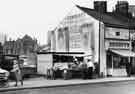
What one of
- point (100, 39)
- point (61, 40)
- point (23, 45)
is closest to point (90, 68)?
point (100, 39)

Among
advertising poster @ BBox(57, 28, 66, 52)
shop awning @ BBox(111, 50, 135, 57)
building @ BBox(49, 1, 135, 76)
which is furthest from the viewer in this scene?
advertising poster @ BBox(57, 28, 66, 52)

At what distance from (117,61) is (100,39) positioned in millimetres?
3425

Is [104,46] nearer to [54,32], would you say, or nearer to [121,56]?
[121,56]

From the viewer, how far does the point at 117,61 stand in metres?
25.0

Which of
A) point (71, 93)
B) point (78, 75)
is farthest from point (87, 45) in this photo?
point (71, 93)

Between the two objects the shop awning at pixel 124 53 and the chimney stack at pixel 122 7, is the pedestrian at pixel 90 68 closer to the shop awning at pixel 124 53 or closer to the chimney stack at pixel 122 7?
the shop awning at pixel 124 53

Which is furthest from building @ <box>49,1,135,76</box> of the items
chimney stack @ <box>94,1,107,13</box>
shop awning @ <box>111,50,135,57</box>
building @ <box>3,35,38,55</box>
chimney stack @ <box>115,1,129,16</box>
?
building @ <box>3,35,38,55</box>

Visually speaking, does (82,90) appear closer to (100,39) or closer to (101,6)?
(100,39)

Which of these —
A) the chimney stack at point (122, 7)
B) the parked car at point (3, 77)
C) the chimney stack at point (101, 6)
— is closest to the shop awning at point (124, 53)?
the chimney stack at point (101, 6)

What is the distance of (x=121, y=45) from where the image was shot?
25.4m

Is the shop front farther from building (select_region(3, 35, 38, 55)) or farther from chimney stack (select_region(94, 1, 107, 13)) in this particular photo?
building (select_region(3, 35, 38, 55))

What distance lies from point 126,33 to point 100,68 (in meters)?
5.63

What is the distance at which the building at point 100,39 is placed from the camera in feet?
78.0

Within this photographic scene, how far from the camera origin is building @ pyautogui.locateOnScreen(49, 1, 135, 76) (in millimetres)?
23766
